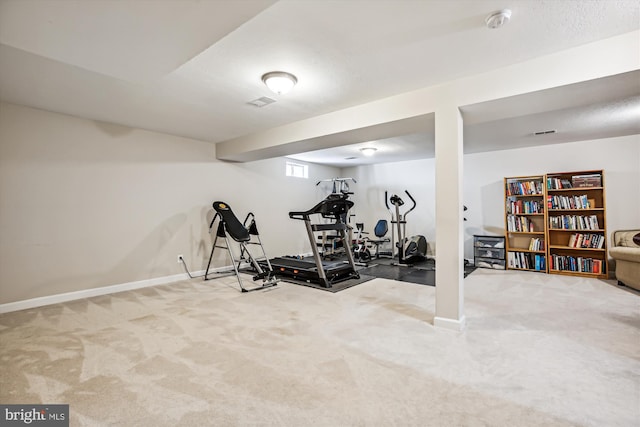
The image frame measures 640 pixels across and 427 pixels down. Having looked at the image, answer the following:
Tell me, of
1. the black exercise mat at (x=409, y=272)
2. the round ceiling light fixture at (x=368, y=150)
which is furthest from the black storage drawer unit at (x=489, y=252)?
the round ceiling light fixture at (x=368, y=150)

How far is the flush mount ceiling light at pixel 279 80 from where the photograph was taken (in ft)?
9.05

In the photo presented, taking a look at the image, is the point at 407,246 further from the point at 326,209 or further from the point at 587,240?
the point at 587,240

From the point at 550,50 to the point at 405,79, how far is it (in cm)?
115

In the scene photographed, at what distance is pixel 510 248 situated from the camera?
579 centimetres

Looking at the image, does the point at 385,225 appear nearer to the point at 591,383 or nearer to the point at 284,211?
the point at 284,211

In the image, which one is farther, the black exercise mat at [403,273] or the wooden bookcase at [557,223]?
the wooden bookcase at [557,223]

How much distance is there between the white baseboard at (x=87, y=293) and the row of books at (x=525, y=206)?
6.18 m

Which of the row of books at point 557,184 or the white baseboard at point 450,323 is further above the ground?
the row of books at point 557,184

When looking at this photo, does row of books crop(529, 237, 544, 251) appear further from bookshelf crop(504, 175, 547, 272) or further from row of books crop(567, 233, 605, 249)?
row of books crop(567, 233, 605, 249)

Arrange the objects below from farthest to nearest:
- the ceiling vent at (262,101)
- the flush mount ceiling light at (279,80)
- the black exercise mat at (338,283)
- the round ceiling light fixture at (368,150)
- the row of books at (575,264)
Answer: the round ceiling light fixture at (368,150)
the row of books at (575,264)
the black exercise mat at (338,283)
the ceiling vent at (262,101)
the flush mount ceiling light at (279,80)

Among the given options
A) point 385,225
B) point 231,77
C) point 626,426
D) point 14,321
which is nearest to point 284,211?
point 385,225

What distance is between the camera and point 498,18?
1.97 m

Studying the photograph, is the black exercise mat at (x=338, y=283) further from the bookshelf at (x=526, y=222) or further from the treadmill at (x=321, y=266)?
the bookshelf at (x=526, y=222)

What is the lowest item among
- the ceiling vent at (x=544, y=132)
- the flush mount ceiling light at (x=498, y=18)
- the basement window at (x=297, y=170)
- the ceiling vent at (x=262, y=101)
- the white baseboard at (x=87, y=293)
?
the white baseboard at (x=87, y=293)
